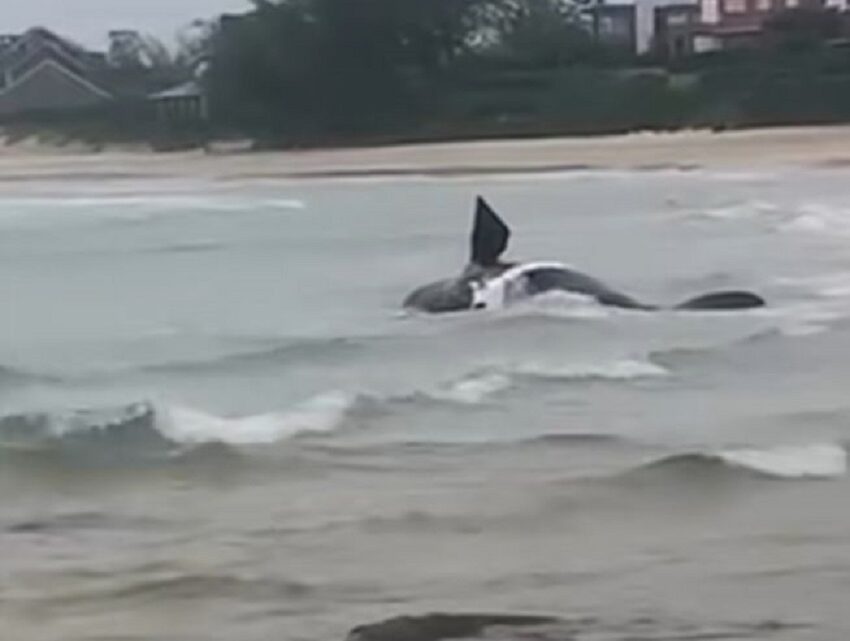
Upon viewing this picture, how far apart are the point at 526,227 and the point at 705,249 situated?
1.85 m

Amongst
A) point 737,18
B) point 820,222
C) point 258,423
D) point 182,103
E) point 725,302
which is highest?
point 737,18

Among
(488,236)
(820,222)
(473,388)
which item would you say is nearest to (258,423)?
(473,388)

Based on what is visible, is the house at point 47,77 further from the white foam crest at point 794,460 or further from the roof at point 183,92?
the white foam crest at point 794,460

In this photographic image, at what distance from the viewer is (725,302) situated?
8.36m

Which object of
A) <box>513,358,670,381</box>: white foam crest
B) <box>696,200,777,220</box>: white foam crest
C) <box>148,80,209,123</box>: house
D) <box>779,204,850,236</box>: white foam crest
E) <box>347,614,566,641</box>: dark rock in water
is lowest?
<box>696,200,777,220</box>: white foam crest

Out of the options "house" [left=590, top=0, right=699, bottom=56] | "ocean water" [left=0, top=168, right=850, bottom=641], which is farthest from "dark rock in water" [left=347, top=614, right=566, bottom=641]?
"house" [left=590, top=0, right=699, bottom=56]

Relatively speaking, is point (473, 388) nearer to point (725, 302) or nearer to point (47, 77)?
point (725, 302)

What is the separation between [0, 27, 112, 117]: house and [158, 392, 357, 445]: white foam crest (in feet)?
26.3

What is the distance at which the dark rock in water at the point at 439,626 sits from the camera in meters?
3.53

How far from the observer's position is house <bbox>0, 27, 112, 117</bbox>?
552 inches

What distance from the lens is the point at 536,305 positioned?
8273 millimetres

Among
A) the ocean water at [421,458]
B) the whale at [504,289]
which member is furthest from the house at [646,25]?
the whale at [504,289]

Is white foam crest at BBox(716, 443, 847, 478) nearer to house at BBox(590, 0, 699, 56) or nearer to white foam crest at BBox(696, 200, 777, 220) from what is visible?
white foam crest at BBox(696, 200, 777, 220)

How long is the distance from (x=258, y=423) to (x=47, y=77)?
355 inches
